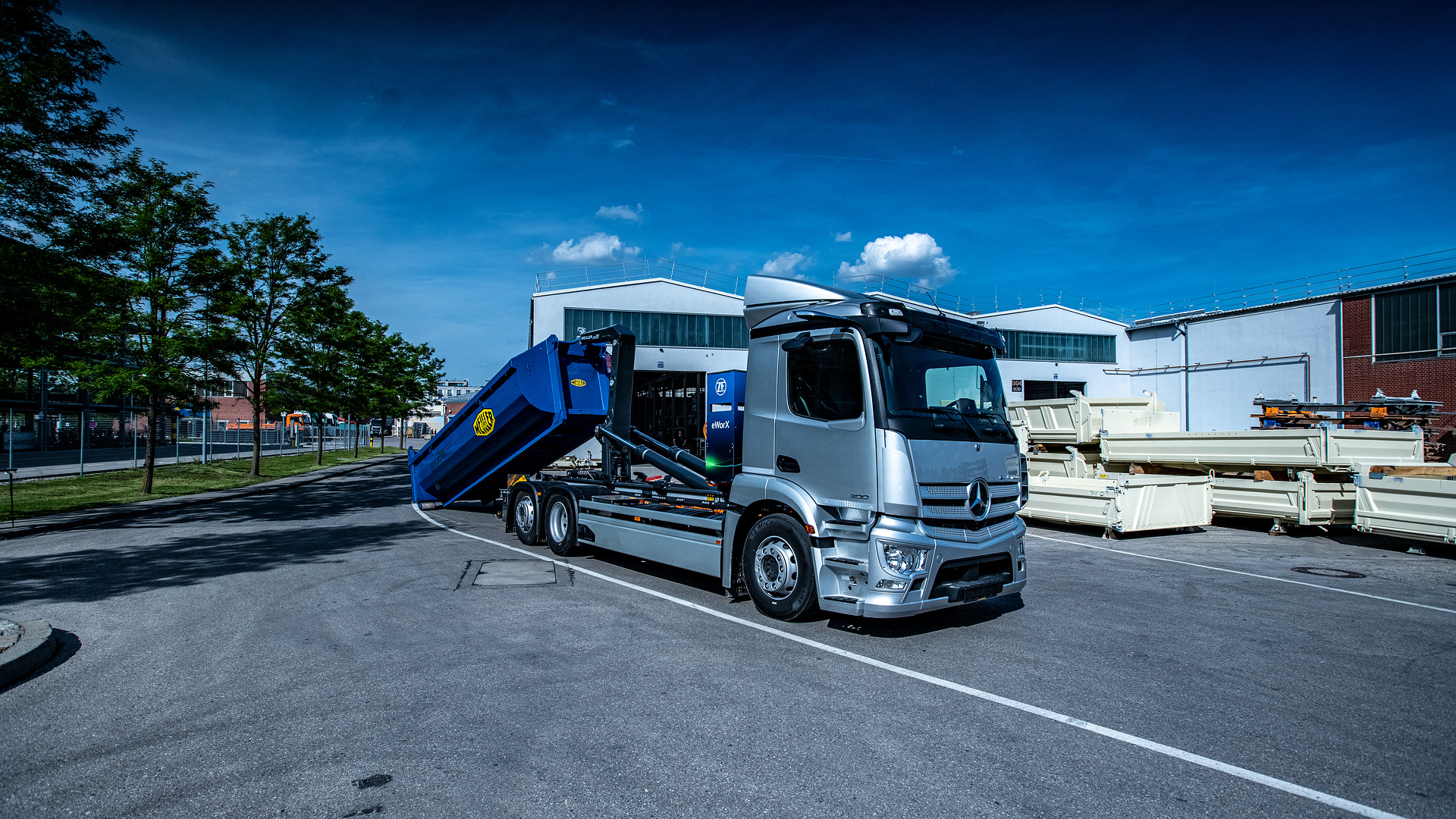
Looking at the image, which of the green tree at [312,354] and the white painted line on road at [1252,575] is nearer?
the white painted line on road at [1252,575]

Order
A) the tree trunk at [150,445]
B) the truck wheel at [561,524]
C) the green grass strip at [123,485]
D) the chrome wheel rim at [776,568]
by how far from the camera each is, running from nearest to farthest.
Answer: the chrome wheel rim at [776,568] → the truck wheel at [561,524] → the green grass strip at [123,485] → the tree trunk at [150,445]

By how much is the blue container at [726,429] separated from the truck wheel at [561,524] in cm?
270

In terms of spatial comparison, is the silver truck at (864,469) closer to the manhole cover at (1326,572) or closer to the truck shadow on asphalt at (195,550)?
the manhole cover at (1326,572)

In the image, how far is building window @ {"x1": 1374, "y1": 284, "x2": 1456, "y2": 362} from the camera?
31.0 meters

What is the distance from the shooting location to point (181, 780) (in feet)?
11.3

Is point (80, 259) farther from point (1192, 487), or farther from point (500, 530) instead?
point (1192, 487)

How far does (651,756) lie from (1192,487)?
13187mm

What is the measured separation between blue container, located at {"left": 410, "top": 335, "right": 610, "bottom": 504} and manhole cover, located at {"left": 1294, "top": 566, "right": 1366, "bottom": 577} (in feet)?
32.0

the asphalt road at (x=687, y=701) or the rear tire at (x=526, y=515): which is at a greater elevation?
the rear tire at (x=526, y=515)

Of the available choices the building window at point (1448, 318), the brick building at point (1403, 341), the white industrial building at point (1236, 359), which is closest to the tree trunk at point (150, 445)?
the white industrial building at point (1236, 359)

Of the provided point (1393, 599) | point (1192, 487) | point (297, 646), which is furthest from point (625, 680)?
point (1192, 487)

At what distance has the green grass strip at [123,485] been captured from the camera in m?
14.9

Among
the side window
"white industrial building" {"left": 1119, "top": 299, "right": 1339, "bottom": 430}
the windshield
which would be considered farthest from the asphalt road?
"white industrial building" {"left": 1119, "top": 299, "right": 1339, "bottom": 430}

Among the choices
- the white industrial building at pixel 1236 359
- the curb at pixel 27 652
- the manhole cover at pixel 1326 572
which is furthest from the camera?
the white industrial building at pixel 1236 359
